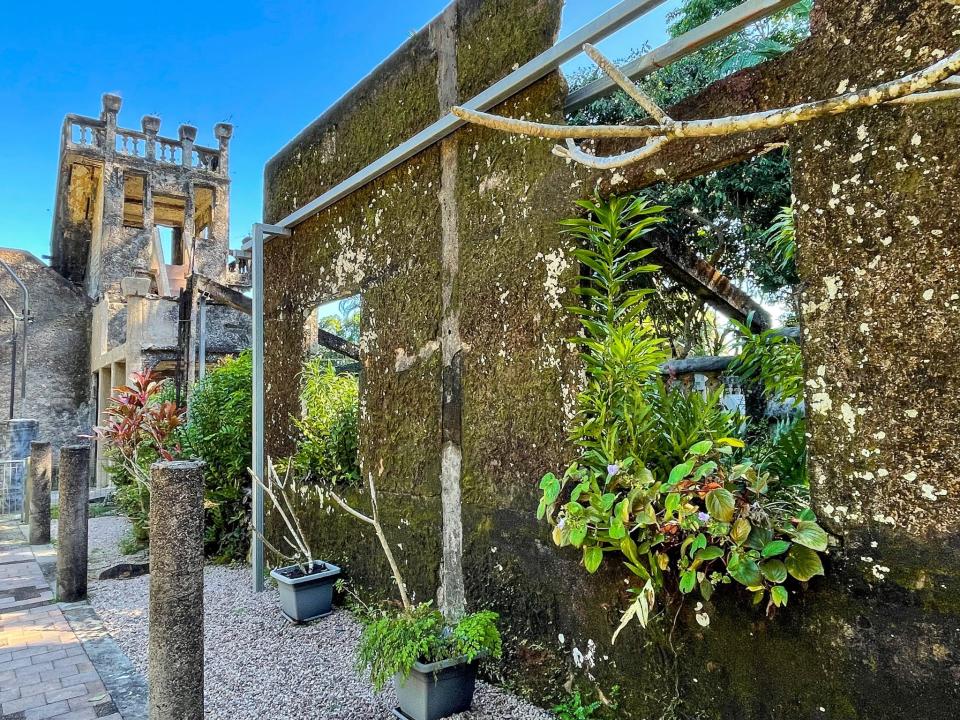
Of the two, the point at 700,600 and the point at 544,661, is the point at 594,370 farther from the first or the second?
the point at 544,661

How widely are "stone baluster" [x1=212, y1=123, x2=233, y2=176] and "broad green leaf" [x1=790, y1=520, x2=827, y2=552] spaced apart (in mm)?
21833

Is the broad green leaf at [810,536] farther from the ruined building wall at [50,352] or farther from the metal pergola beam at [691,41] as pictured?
the ruined building wall at [50,352]

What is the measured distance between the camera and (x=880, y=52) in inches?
78.0

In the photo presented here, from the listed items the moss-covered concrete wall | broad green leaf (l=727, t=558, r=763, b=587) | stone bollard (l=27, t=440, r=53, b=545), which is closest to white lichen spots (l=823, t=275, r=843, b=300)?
the moss-covered concrete wall

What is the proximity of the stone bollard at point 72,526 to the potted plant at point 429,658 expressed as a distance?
363 centimetres

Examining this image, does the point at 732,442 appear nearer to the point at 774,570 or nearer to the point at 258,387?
the point at 774,570

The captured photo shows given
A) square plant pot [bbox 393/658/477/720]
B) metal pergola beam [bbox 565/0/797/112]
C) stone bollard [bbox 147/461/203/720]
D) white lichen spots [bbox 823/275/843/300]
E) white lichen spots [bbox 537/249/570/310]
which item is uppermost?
metal pergola beam [bbox 565/0/797/112]

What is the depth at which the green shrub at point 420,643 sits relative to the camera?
280cm

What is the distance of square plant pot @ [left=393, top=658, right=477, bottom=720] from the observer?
2809 millimetres

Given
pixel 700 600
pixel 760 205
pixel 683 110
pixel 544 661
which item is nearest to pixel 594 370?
pixel 700 600

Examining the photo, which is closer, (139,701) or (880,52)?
(880,52)

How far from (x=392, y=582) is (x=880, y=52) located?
373cm

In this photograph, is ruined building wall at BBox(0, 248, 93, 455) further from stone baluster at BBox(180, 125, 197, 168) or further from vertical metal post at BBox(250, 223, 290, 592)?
vertical metal post at BBox(250, 223, 290, 592)

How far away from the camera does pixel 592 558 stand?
2.44 metres
